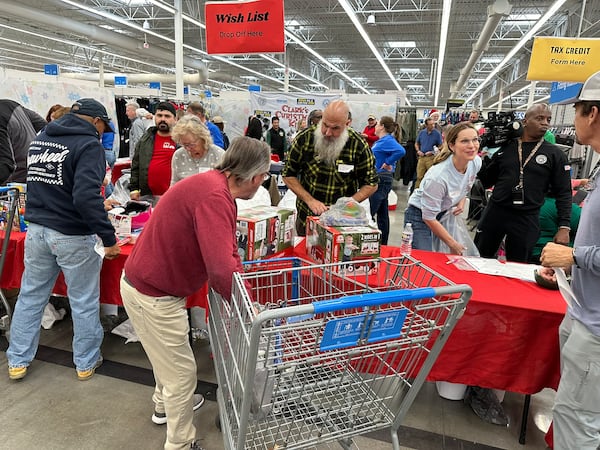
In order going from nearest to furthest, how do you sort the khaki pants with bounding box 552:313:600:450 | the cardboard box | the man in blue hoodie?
the khaki pants with bounding box 552:313:600:450 → the man in blue hoodie → the cardboard box

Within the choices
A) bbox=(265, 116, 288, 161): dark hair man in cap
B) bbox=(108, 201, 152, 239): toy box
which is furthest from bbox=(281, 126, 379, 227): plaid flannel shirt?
bbox=(265, 116, 288, 161): dark hair man in cap

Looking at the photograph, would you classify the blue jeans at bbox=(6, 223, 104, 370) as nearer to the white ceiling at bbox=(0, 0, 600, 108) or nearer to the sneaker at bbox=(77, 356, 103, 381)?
the sneaker at bbox=(77, 356, 103, 381)

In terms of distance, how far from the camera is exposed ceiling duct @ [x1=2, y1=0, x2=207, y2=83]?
10242mm

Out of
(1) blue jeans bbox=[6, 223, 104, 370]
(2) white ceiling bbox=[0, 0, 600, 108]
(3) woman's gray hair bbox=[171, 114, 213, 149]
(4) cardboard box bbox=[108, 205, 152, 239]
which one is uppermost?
(2) white ceiling bbox=[0, 0, 600, 108]

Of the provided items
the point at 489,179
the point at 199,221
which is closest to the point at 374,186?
the point at 489,179

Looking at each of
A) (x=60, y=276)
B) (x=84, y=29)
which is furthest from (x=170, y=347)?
(x=84, y=29)

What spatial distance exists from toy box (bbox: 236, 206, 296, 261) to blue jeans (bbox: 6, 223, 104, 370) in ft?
3.14

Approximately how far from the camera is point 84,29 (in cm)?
1234

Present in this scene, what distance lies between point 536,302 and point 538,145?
1.35 meters

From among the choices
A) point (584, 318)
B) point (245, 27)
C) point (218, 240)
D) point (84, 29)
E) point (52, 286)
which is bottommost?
point (52, 286)

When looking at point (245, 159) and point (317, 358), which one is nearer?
point (317, 358)

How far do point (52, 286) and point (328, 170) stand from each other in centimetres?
190

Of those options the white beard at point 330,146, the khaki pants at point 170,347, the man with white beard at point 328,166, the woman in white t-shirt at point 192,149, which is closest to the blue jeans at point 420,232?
the man with white beard at point 328,166

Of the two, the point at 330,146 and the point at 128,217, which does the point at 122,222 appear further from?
the point at 330,146
